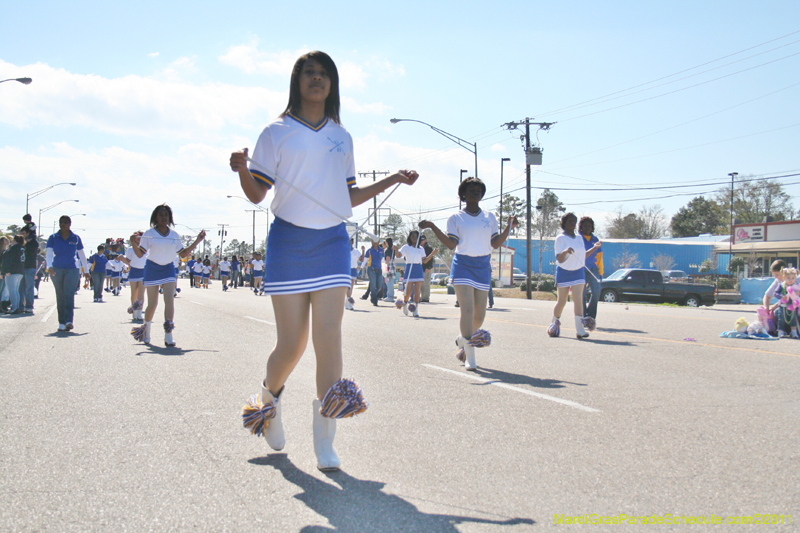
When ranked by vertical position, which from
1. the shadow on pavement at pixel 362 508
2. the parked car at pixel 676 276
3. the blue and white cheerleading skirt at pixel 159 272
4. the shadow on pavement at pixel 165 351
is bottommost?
the shadow on pavement at pixel 165 351

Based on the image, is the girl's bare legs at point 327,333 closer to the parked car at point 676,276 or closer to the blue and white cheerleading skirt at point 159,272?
the blue and white cheerleading skirt at point 159,272

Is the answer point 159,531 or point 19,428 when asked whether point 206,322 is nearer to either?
point 19,428

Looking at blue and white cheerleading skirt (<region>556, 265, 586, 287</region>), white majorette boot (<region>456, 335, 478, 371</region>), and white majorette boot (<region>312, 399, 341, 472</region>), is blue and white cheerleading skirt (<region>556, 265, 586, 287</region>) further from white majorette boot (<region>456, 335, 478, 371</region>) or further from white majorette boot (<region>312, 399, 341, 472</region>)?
white majorette boot (<region>312, 399, 341, 472</region>)

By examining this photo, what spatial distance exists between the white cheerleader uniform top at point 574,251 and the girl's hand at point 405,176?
689 cm

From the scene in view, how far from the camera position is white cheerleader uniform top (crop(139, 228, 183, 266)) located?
9305 millimetres

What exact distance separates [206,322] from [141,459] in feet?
31.1

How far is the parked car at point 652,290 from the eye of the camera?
28.4m

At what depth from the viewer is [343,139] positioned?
142 inches

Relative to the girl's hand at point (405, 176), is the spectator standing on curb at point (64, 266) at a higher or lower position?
lower

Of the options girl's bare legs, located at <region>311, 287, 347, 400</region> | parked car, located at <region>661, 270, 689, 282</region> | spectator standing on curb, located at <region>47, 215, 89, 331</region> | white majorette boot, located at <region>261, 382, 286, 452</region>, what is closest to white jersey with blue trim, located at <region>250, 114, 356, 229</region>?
girl's bare legs, located at <region>311, 287, 347, 400</region>

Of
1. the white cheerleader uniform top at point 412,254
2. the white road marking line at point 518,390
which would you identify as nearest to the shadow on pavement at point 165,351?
the white road marking line at point 518,390

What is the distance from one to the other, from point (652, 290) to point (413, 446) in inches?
1064

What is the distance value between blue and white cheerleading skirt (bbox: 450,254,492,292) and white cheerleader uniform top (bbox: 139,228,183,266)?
14.3ft

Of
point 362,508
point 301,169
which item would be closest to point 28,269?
point 301,169
